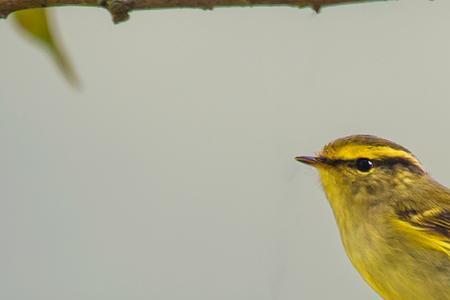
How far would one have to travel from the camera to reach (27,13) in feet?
4.77

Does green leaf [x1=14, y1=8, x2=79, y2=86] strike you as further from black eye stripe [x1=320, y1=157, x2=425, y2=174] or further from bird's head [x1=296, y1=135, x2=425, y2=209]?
black eye stripe [x1=320, y1=157, x2=425, y2=174]

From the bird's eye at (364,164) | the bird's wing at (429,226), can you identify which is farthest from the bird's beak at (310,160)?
the bird's wing at (429,226)

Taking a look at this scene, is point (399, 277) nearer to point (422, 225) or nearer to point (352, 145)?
point (422, 225)

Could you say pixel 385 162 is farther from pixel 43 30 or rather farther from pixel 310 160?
pixel 43 30

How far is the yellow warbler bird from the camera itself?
2234 mm

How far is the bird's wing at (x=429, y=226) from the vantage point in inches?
94.1

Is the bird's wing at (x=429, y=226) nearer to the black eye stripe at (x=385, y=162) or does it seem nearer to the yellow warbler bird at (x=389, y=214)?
the yellow warbler bird at (x=389, y=214)

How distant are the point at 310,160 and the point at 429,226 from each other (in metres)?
0.49

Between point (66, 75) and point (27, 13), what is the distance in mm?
158

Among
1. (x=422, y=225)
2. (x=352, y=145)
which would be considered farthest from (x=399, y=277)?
(x=352, y=145)

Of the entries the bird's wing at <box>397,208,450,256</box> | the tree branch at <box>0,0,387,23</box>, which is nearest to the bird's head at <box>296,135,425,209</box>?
the bird's wing at <box>397,208,450,256</box>

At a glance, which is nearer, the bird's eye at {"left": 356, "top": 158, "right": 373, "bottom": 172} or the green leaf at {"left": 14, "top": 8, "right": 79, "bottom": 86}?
the green leaf at {"left": 14, "top": 8, "right": 79, "bottom": 86}

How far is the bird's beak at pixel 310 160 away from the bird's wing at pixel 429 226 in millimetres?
361

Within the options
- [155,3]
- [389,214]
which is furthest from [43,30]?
[389,214]
